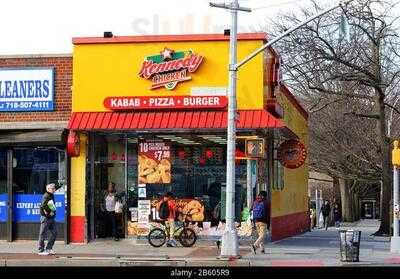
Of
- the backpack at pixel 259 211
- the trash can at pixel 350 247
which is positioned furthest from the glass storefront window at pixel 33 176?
the trash can at pixel 350 247

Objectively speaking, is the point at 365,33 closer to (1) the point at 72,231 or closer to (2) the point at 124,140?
(2) the point at 124,140

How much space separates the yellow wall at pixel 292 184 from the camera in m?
24.9

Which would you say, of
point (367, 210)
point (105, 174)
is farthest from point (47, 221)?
point (367, 210)

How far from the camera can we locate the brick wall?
2195 cm

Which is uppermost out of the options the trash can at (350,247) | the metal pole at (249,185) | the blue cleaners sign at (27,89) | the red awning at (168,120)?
the blue cleaners sign at (27,89)

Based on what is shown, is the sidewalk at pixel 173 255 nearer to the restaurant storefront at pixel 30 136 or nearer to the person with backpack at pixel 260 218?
the person with backpack at pixel 260 218

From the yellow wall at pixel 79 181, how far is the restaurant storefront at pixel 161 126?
3cm

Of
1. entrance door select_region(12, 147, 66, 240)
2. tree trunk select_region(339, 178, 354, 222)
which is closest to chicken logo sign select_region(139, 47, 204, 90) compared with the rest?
entrance door select_region(12, 147, 66, 240)

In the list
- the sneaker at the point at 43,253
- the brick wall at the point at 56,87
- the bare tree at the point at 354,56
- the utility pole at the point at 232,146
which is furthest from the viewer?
the bare tree at the point at 354,56

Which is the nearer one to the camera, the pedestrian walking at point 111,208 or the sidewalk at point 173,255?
the sidewalk at point 173,255

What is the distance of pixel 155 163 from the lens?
21.7 meters

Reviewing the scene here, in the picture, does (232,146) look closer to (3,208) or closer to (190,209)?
(190,209)

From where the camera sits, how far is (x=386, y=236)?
31.3 metres
